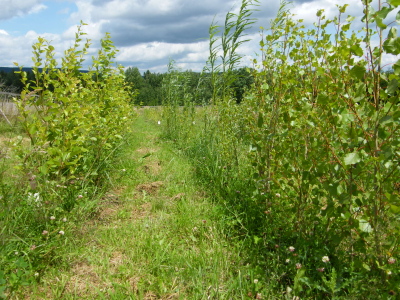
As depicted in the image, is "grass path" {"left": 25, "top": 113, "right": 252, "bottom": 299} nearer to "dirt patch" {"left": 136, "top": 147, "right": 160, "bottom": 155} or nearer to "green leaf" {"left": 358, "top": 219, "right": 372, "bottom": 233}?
"green leaf" {"left": 358, "top": 219, "right": 372, "bottom": 233}

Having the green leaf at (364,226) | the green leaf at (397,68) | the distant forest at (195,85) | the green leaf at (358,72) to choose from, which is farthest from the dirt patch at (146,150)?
the green leaf at (397,68)

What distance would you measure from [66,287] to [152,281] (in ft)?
1.87

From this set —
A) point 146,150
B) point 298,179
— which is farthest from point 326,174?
point 146,150

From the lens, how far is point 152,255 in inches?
96.7

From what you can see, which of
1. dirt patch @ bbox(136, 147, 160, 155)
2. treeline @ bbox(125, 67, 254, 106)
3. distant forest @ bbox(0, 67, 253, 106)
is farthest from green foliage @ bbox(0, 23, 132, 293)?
dirt patch @ bbox(136, 147, 160, 155)

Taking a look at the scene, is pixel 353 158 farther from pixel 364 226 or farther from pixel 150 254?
pixel 150 254

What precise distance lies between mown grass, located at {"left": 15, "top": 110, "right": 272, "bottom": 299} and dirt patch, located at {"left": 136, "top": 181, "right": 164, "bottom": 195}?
0.31 feet

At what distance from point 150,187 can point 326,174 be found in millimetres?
2297

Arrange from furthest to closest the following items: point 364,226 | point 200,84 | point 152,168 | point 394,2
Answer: point 200,84, point 152,168, point 364,226, point 394,2

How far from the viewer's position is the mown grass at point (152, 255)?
2.06 meters

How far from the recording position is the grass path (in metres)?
2.07

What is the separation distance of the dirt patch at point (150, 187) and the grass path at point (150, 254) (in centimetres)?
4

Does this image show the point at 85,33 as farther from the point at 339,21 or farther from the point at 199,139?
the point at 199,139

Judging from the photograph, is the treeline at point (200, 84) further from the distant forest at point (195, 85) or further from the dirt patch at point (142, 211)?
the dirt patch at point (142, 211)
